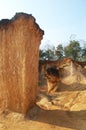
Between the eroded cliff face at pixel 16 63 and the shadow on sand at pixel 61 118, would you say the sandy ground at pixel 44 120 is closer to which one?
the shadow on sand at pixel 61 118

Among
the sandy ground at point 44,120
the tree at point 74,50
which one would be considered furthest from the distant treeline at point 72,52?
the sandy ground at point 44,120

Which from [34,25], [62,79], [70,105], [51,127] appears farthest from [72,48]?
[51,127]

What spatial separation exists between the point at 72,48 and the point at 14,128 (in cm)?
2385

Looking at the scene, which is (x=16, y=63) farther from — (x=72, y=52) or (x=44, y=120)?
(x=72, y=52)

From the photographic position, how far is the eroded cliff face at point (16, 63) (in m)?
9.70

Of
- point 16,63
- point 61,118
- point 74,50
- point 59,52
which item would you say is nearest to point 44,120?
point 61,118

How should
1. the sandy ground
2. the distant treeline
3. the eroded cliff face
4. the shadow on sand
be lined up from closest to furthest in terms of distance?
the sandy ground → the shadow on sand → the eroded cliff face → the distant treeline

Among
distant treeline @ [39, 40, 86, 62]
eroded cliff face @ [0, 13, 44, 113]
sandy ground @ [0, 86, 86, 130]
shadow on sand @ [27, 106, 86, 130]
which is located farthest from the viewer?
distant treeline @ [39, 40, 86, 62]

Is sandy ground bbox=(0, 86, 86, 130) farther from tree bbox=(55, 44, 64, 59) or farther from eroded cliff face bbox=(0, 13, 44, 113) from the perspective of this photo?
tree bbox=(55, 44, 64, 59)

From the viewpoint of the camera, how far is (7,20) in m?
10.2

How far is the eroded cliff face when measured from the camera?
9.70 m

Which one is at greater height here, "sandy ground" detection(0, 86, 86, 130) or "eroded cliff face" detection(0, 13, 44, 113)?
"eroded cliff face" detection(0, 13, 44, 113)

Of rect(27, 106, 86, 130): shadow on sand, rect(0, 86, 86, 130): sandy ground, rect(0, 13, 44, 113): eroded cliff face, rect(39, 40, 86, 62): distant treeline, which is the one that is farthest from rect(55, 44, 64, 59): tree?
rect(0, 13, 44, 113): eroded cliff face

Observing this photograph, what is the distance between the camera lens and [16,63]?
32.1ft
